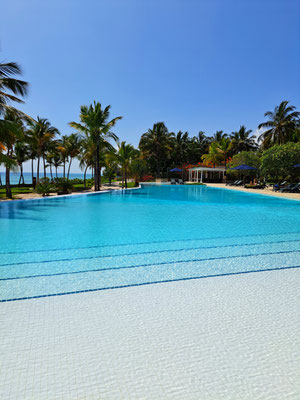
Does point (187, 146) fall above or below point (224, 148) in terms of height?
above

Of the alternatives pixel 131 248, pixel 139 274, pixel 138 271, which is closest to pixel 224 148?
pixel 131 248

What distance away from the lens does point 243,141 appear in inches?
1720

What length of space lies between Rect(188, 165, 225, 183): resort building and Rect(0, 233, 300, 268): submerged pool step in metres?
31.7

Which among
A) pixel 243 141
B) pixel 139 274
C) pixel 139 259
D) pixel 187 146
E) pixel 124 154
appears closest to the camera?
pixel 139 274

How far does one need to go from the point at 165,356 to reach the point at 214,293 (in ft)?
5.42

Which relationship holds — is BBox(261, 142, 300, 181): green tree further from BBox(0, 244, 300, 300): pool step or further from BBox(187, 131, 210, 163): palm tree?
BBox(187, 131, 210, 163): palm tree

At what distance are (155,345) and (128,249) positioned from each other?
13.3ft

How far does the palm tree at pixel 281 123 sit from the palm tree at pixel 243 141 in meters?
11.4

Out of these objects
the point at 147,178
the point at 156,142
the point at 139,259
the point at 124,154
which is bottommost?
the point at 139,259

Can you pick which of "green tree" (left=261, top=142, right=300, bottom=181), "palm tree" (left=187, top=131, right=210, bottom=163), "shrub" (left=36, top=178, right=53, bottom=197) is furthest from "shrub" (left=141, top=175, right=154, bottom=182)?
A: "shrub" (left=36, top=178, right=53, bottom=197)

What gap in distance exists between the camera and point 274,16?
1588cm

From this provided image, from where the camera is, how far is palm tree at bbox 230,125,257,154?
43719 millimetres

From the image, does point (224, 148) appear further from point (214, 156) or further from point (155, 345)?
point (155, 345)

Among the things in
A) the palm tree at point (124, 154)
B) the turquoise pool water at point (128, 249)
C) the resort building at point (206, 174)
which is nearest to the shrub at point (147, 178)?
the resort building at point (206, 174)
